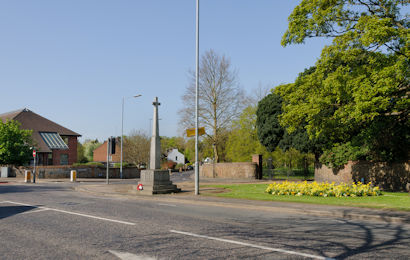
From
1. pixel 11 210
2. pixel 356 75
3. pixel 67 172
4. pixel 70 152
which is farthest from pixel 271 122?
pixel 70 152

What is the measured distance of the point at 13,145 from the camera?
138ft

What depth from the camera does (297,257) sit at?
5.37 meters

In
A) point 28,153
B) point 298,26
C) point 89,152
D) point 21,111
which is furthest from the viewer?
point 89,152

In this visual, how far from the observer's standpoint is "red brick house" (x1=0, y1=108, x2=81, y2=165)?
53000 millimetres

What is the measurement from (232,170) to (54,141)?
110ft


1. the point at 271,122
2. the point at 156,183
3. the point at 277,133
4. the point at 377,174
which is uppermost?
the point at 271,122

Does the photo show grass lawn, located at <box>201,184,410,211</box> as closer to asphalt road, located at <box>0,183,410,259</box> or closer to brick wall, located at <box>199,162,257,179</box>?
asphalt road, located at <box>0,183,410,259</box>

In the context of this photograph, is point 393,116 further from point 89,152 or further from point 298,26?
point 89,152

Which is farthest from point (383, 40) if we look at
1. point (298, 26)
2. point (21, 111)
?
point (21, 111)

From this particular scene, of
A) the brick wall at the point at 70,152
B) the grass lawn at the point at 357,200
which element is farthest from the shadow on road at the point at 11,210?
the brick wall at the point at 70,152

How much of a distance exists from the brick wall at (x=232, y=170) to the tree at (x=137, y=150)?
2574 cm

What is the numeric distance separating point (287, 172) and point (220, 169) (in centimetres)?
779

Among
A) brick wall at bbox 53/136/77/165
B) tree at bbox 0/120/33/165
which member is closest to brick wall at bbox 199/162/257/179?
tree at bbox 0/120/33/165

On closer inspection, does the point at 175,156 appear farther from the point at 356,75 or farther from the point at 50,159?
the point at 356,75
